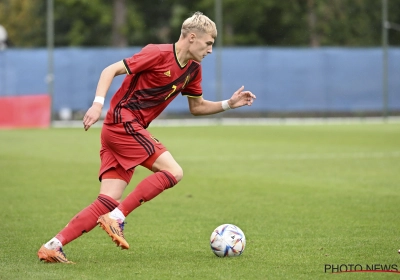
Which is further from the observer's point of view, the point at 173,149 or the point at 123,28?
the point at 123,28

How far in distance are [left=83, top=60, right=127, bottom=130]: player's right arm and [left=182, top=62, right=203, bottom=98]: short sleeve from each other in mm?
753

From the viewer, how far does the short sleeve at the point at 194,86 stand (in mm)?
6891

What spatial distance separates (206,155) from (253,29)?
2611 cm

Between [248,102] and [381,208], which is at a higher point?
[248,102]

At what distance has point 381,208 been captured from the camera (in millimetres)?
9609

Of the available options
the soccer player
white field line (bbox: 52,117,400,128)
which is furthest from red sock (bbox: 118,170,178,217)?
white field line (bbox: 52,117,400,128)

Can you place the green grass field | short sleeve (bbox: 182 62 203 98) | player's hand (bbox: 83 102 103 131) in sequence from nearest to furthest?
player's hand (bbox: 83 102 103 131) < the green grass field < short sleeve (bbox: 182 62 203 98)

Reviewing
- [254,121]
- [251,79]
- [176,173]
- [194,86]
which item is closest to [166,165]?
[176,173]

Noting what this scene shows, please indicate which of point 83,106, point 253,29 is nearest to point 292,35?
point 253,29

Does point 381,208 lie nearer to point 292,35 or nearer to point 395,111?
point 395,111

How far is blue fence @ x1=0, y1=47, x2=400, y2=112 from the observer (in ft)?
104

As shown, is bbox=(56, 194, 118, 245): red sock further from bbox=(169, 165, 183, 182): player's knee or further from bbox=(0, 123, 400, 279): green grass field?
bbox=(169, 165, 183, 182): player's knee

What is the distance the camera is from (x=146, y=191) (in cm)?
639

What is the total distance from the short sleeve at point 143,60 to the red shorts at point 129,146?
0.44 meters
